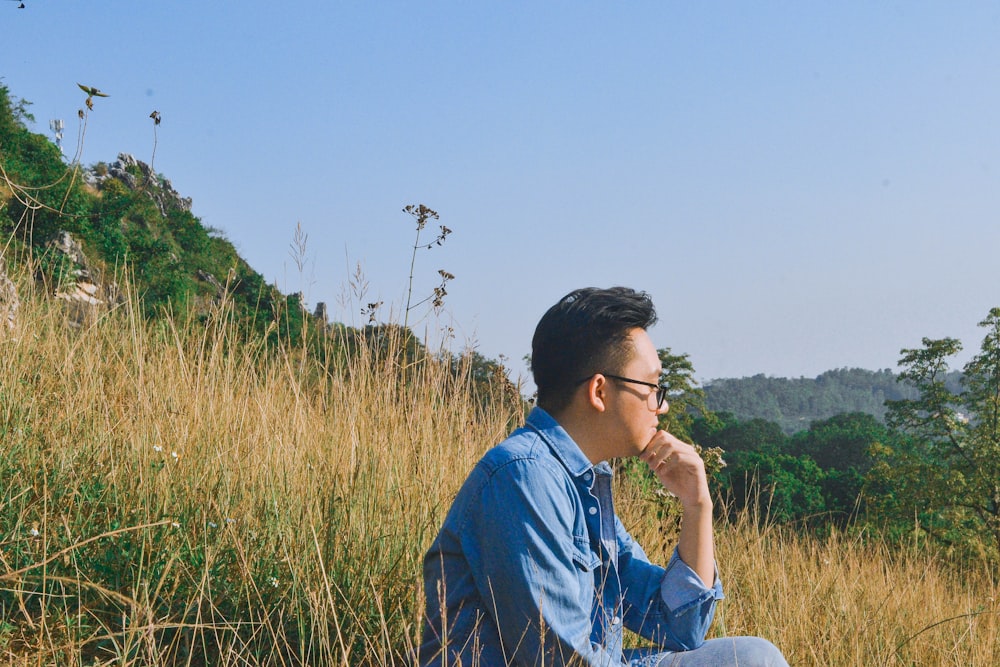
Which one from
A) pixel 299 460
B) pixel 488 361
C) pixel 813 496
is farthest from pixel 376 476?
pixel 813 496

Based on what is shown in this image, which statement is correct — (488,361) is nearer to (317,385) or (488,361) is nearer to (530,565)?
(317,385)

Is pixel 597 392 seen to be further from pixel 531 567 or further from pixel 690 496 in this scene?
pixel 531 567

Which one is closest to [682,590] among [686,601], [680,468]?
[686,601]

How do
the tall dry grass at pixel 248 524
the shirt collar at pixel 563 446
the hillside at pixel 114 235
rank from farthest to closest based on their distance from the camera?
the hillside at pixel 114 235
the tall dry grass at pixel 248 524
the shirt collar at pixel 563 446

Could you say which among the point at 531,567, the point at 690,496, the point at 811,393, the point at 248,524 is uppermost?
the point at 811,393

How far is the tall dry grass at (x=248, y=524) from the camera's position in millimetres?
2352

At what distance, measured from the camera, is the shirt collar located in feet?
5.59

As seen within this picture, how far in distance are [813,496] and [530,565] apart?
19642 mm

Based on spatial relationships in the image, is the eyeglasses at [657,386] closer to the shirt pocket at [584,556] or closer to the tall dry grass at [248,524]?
the shirt pocket at [584,556]

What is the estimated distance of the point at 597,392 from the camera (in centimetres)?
181

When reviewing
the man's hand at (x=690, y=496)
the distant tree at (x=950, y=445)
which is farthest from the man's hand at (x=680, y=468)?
the distant tree at (x=950, y=445)

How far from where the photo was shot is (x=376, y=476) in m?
2.91

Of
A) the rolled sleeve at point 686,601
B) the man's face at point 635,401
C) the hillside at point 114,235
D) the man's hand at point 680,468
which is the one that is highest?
the hillside at point 114,235

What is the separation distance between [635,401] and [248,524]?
60.9 inches
